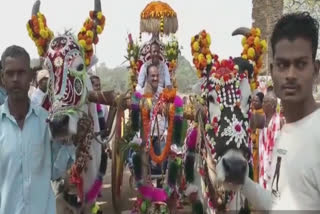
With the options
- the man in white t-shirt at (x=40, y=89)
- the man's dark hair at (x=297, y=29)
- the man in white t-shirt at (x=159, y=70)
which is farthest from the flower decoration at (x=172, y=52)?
the man's dark hair at (x=297, y=29)

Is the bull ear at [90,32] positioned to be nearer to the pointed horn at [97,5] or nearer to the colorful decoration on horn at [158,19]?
the pointed horn at [97,5]

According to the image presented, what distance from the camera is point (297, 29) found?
223 centimetres

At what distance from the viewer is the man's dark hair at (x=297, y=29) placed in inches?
87.7

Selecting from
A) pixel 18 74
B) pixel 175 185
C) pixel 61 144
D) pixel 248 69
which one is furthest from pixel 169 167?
pixel 18 74

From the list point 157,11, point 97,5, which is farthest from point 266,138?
point 157,11

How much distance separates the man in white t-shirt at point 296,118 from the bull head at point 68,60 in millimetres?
2293

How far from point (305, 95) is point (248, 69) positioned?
7.30 ft

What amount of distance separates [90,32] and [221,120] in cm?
211

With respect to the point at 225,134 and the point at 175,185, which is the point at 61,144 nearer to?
the point at 225,134

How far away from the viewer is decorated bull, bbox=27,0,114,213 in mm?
4836

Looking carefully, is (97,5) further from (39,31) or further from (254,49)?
(254,49)

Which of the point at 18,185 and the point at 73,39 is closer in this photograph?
the point at 18,185

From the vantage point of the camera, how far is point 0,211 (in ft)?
10.6

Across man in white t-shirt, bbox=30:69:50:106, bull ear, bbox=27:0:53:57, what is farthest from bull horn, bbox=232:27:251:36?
man in white t-shirt, bbox=30:69:50:106
